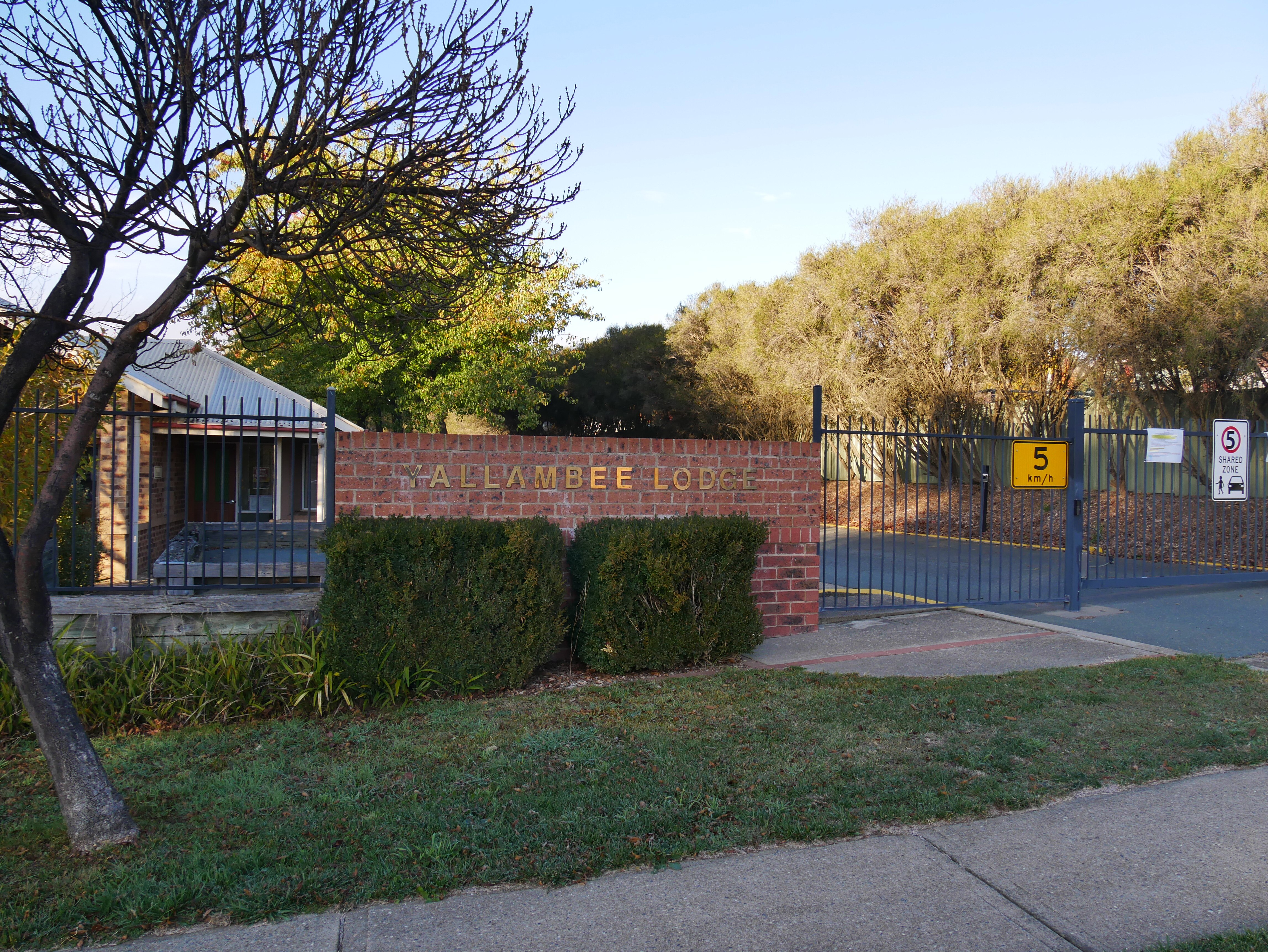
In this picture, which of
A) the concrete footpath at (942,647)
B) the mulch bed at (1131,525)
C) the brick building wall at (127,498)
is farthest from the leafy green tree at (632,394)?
the concrete footpath at (942,647)

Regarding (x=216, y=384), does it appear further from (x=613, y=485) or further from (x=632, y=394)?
(x=632, y=394)

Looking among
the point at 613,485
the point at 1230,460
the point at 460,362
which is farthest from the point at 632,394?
the point at 613,485

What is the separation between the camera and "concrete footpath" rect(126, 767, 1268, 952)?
3.13m

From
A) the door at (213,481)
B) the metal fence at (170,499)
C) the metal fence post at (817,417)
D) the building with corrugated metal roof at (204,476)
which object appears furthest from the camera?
the door at (213,481)

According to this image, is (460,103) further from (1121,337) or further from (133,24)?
(1121,337)

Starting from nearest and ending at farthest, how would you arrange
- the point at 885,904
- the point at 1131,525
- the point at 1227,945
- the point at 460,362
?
the point at 1227,945 → the point at 885,904 → the point at 1131,525 → the point at 460,362

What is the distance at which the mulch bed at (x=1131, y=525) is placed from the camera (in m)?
13.3

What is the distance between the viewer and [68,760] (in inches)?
153

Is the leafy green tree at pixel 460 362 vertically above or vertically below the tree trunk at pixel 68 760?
above

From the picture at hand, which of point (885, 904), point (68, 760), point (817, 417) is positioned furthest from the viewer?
point (817, 417)

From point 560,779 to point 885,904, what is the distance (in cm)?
177

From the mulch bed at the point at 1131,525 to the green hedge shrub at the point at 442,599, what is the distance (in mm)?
4523

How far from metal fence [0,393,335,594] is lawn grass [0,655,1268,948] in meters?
1.60

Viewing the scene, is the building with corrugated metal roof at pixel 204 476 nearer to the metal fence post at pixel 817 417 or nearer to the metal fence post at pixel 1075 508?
the metal fence post at pixel 817 417
